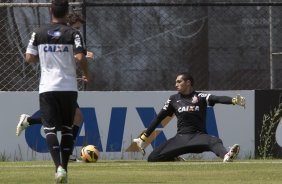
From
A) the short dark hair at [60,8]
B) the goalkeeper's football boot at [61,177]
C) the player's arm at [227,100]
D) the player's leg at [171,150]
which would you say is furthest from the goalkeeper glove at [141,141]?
the goalkeeper's football boot at [61,177]

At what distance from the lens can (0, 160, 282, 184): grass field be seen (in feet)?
36.8

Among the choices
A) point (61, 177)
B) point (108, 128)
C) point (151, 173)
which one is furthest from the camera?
point (108, 128)

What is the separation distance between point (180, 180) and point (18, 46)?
7.04 metres

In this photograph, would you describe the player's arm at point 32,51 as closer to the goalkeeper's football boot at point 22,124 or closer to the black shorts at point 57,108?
the black shorts at point 57,108

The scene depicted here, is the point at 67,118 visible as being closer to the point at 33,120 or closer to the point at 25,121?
the point at 33,120

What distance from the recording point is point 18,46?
57.9ft

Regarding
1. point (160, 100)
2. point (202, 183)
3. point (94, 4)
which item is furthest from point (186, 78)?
point (202, 183)

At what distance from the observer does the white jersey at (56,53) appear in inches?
441

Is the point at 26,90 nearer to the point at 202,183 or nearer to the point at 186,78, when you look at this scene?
the point at 186,78

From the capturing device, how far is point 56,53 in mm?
11297

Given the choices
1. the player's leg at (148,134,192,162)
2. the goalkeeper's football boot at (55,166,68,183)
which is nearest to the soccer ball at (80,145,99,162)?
the player's leg at (148,134,192,162)

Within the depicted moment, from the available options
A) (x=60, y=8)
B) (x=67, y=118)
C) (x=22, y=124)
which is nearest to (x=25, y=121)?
(x=22, y=124)

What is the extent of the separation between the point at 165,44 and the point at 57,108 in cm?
Answer: 697

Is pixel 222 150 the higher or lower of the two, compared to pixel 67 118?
lower
